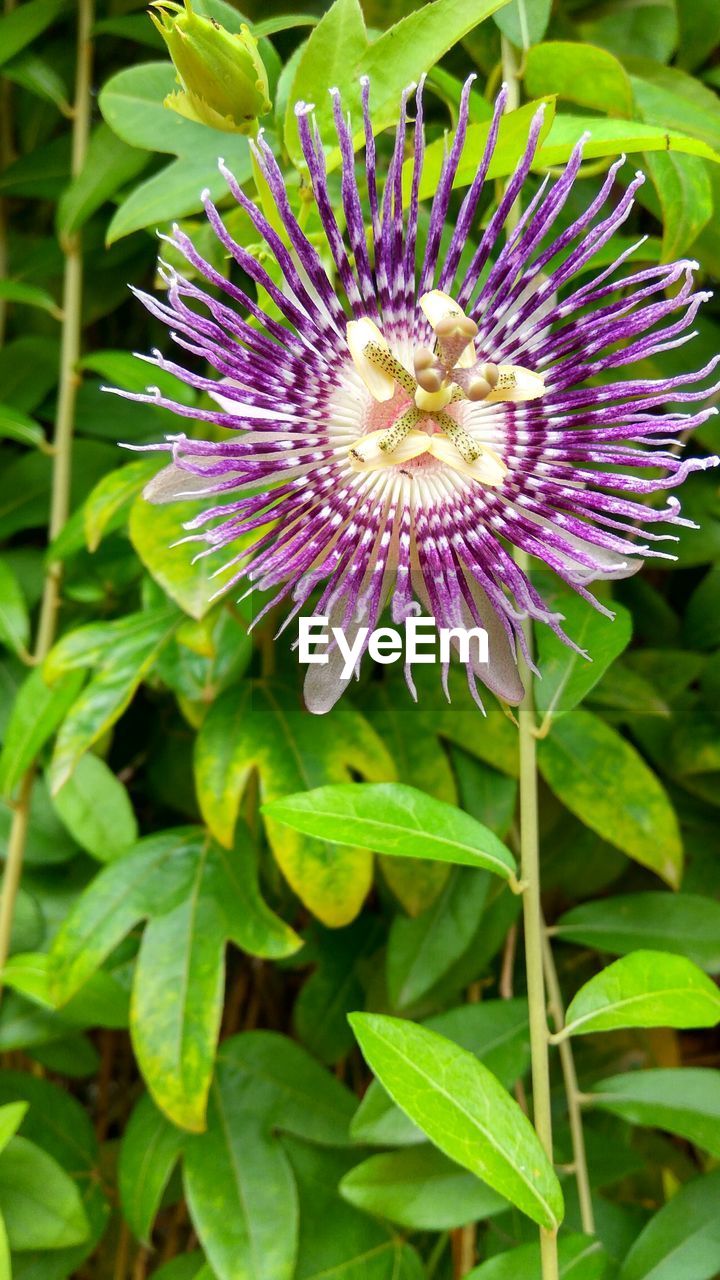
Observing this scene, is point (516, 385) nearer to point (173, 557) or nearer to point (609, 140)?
point (609, 140)

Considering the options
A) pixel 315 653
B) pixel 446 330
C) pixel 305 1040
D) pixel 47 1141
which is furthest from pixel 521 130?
pixel 47 1141

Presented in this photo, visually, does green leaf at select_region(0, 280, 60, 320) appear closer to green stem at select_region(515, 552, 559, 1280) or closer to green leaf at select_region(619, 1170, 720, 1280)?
green stem at select_region(515, 552, 559, 1280)

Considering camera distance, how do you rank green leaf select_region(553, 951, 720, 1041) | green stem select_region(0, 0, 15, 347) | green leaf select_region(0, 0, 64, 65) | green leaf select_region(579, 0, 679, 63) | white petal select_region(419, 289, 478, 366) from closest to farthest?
white petal select_region(419, 289, 478, 366)
green leaf select_region(553, 951, 720, 1041)
green leaf select_region(579, 0, 679, 63)
green leaf select_region(0, 0, 64, 65)
green stem select_region(0, 0, 15, 347)

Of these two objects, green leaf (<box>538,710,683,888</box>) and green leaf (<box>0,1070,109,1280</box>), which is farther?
green leaf (<box>0,1070,109,1280</box>)

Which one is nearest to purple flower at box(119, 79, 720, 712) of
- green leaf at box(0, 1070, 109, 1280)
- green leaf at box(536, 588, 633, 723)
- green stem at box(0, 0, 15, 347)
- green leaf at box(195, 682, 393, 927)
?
green leaf at box(536, 588, 633, 723)

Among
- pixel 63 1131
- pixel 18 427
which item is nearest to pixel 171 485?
pixel 18 427

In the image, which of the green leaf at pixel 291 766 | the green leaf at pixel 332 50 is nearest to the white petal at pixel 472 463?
the green leaf at pixel 332 50
